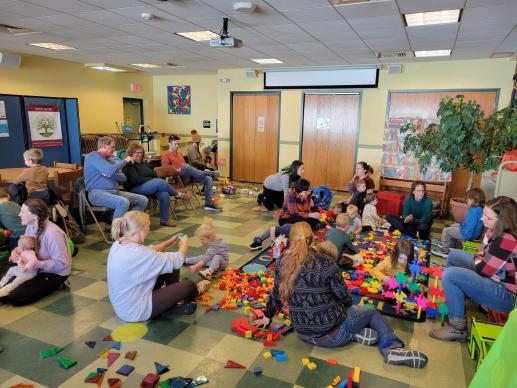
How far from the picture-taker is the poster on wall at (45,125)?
820 centimetres

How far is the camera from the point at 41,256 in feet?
11.0

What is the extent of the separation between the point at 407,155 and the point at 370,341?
610cm

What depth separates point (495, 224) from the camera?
286 centimetres

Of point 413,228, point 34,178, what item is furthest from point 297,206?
point 34,178

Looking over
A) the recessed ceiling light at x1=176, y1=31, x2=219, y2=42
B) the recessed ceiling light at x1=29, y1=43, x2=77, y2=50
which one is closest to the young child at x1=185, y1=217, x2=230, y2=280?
the recessed ceiling light at x1=176, y1=31, x2=219, y2=42

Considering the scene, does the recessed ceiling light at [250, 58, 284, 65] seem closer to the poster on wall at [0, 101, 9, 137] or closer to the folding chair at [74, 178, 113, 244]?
the folding chair at [74, 178, 113, 244]

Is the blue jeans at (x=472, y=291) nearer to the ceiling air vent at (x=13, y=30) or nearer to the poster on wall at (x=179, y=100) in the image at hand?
the ceiling air vent at (x=13, y=30)

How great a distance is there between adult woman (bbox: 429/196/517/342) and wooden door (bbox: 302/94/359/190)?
5955mm

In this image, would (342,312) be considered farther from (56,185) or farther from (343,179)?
(343,179)

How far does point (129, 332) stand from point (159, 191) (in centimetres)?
319

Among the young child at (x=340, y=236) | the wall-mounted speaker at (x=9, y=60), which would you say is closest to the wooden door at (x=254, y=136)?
the wall-mounted speaker at (x=9, y=60)

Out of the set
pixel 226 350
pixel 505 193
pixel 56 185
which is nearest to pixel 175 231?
pixel 56 185

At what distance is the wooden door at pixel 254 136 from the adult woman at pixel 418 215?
4.64 metres

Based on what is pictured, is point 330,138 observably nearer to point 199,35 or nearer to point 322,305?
point 199,35
